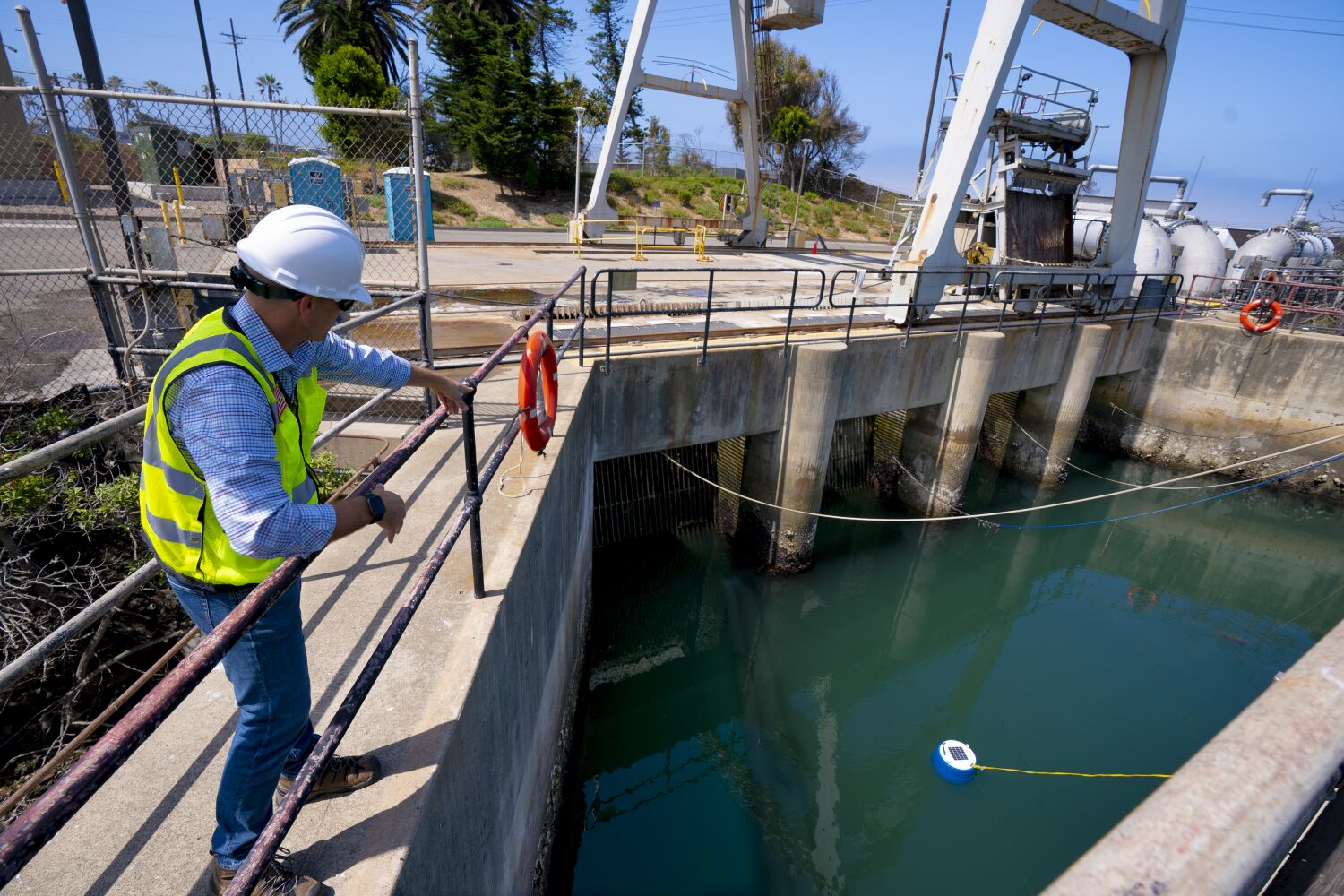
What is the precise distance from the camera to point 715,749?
684 centimetres

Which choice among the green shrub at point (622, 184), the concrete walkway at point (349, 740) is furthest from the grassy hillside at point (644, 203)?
the concrete walkway at point (349, 740)

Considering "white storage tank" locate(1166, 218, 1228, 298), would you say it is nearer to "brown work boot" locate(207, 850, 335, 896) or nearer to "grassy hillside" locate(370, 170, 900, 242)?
"grassy hillside" locate(370, 170, 900, 242)

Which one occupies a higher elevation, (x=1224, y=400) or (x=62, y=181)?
(x=62, y=181)

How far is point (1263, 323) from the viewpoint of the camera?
13.6 m

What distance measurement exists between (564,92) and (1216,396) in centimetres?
3185

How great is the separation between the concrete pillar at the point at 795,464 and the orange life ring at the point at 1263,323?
33.9 feet

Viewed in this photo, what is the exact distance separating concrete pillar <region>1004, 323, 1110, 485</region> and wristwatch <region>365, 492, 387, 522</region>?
44.4ft

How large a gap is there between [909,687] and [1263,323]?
38.9 ft

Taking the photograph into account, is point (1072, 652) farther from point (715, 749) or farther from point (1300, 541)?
point (1300, 541)

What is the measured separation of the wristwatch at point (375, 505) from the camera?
71.8 inches

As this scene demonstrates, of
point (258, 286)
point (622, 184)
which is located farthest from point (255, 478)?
point (622, 184)

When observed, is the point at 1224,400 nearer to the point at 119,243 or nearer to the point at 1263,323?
the point at 1263,323

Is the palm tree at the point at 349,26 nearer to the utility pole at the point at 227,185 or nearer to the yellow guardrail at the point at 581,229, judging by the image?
the yellow guardrail at the point at 581,229

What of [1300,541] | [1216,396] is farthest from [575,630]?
[1216,396]
